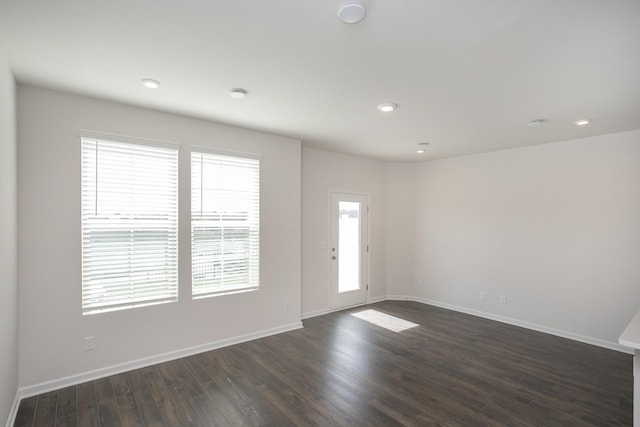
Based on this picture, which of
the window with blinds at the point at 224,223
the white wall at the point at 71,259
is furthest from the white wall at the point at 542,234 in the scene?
the white wall at the point at 71,259

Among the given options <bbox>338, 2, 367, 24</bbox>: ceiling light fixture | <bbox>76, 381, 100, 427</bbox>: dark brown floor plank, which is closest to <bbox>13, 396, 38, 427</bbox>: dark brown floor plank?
<bbox>76, 381, 100, 427</bbox>: dark brown floor plank

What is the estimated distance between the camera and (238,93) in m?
2.83

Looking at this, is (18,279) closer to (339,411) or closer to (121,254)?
(121,254)

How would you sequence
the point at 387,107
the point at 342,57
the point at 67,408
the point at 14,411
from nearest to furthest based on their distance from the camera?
the point at 342,57 → the point at 14,411 → the point at 67,408 → the point at 387,107

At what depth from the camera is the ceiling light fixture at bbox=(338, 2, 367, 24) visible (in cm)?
164

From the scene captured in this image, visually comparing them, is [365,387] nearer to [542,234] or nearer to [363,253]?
[363,253]

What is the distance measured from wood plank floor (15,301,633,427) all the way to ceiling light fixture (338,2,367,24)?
2.81 meters

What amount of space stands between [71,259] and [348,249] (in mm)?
3949

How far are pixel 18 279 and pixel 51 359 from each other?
79cm

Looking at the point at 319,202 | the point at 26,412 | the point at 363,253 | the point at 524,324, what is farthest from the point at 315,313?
the point at 26,412

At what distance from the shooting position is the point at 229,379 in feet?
10.1

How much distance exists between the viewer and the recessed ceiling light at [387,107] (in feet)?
10.1

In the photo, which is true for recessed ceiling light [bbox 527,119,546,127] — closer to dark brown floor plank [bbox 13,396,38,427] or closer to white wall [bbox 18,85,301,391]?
white wall [bbox 18,85,301,391]

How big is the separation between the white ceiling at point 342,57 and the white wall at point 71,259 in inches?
9.5
